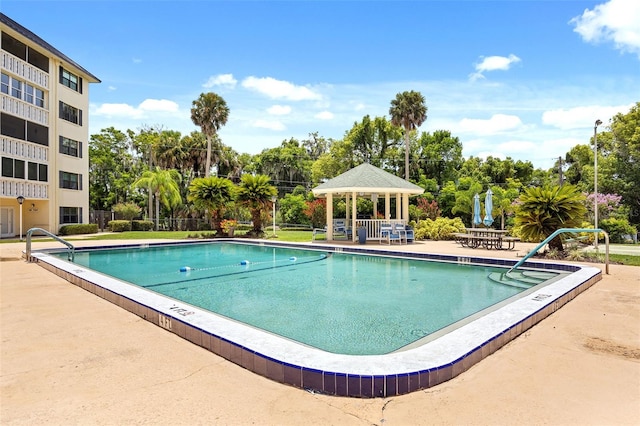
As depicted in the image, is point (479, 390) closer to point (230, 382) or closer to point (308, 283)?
point (230, 382)

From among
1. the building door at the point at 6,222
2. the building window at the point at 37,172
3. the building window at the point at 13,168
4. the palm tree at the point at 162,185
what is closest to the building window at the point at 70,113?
the building window at the point at 37,172

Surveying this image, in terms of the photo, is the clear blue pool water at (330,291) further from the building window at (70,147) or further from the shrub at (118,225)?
the building window at (70,147)

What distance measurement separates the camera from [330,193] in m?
18.1

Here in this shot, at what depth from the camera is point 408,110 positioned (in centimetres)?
3138

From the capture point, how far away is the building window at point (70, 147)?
1025 inches

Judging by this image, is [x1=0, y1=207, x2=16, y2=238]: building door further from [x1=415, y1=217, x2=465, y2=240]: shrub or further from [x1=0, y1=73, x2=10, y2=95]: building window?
[x1=415, y1=217, x2=465, y2=240]: shrub

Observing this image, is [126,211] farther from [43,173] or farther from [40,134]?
[40,134]

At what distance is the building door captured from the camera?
2389 cm

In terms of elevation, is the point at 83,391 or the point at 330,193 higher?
the point at 330,193

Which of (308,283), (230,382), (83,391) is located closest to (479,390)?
(230,382)

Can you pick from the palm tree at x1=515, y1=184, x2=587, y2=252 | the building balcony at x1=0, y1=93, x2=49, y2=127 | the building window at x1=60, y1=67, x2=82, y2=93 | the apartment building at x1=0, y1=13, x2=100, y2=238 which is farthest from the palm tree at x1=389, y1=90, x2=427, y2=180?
the building balcony at x1=0, y1=93, x2=49, y2=127

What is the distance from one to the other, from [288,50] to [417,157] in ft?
74.0

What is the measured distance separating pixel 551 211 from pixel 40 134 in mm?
29215

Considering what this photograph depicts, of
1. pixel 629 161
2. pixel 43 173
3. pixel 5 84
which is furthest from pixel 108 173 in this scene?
pixel 629 161
